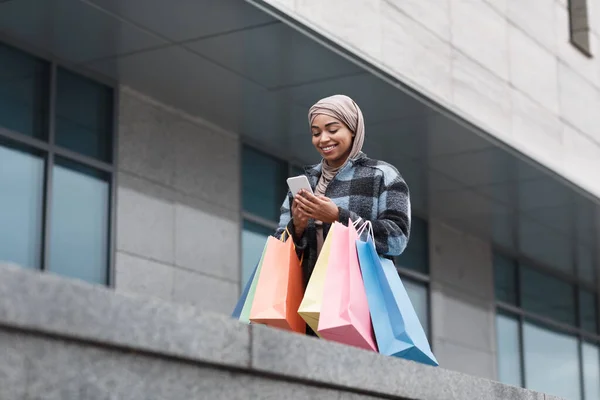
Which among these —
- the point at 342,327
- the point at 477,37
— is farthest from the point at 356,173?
the point at 477,37

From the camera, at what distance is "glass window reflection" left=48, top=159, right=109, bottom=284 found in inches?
421

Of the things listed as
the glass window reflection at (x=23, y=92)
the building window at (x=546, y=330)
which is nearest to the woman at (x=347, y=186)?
the glass window reflection at (x=23, y=92)

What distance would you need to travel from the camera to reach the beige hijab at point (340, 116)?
6.30m

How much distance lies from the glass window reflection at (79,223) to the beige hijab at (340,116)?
467cm

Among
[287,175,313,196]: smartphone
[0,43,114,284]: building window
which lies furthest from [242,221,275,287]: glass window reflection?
[287,175,313,196]: smartphone

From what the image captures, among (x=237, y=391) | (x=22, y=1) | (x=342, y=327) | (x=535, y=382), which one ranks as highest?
(x=22, y=1)

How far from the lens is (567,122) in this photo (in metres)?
15.5

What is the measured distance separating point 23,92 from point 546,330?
38.7ft

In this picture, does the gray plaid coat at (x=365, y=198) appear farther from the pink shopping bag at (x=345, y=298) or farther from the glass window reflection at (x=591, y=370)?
the glass window reflection at (x=591, y=370)

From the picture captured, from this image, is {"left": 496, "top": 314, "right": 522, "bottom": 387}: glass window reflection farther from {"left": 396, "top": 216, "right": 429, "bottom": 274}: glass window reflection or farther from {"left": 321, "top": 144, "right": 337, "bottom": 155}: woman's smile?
{"left": 321, "top": 144, "right": 337, "bottom": 155}: woman's smile

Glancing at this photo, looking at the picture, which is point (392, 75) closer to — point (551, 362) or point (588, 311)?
point (551, 362)

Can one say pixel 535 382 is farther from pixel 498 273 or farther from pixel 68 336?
pixel 68 336

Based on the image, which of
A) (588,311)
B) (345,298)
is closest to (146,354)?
(345,298)

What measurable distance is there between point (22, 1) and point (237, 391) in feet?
18.5
